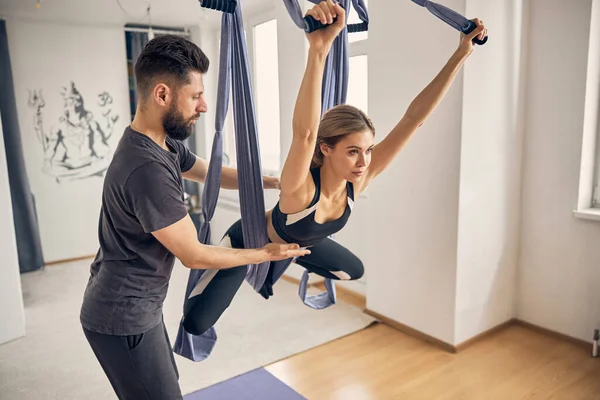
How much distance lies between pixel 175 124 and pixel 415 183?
1.86 metres

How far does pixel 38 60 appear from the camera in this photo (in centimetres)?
438

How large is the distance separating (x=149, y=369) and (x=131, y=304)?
19 cm

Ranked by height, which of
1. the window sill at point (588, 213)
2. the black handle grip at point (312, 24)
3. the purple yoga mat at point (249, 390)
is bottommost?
the purple yoga mat at point (249, 390)

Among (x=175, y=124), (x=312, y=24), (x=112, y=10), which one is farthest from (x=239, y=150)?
(x=112, y=10)

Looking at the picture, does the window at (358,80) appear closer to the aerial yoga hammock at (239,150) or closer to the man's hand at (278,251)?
the aerial yoga hammock at (239,150)

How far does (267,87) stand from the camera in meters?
4.57

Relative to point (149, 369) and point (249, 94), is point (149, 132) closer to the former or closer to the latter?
point (249, 94)

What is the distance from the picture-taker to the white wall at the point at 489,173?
2.63m

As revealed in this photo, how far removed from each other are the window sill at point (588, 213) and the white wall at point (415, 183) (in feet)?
2.44

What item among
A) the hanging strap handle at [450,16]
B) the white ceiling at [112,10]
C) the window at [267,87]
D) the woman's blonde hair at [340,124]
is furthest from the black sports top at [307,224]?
the white ceiling at [112,10]

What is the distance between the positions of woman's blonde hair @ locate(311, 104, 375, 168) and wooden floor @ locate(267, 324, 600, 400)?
4.66ft

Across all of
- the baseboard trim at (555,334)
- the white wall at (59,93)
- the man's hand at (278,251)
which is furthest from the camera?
the white wall at (59,93)

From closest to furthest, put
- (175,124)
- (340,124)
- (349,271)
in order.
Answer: (175,124), (340,124), (349,271)

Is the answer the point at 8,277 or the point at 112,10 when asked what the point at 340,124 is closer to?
the point at 8,277
